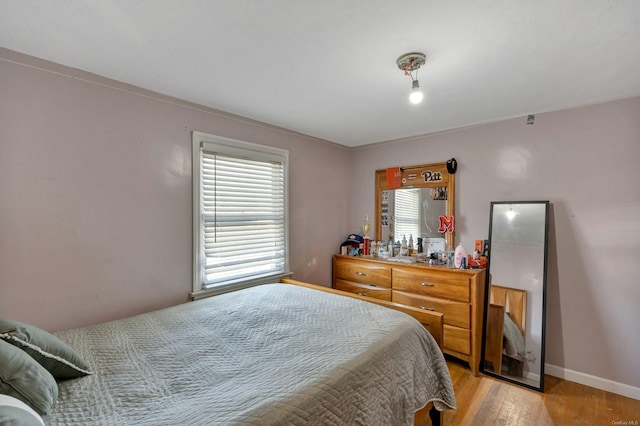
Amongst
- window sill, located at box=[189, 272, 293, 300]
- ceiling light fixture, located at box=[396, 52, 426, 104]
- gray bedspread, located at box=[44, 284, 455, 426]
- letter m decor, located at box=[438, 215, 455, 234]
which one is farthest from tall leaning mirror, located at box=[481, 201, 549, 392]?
window sill, located at box=[189, 272, 293, 300]

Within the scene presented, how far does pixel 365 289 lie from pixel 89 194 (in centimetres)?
267

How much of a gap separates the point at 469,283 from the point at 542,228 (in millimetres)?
791

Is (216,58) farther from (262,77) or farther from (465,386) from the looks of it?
(465,386)

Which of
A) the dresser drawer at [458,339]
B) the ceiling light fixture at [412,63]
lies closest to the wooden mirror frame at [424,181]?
the dresser drawer at [458,339]

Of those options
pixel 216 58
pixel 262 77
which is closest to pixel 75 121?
pixel 216 58

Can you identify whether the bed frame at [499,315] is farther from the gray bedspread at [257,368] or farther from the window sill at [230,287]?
the window sill at [230,287]

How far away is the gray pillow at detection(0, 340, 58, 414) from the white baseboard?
343 centimetres

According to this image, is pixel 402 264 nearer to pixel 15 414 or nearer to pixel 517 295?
pixel 517 295

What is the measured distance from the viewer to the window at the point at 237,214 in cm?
243

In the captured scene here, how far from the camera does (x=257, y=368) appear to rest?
→ 1.27m

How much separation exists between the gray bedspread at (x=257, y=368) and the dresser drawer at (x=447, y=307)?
3.34 feet

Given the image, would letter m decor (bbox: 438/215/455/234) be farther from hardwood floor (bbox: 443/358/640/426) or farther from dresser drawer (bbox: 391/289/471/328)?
hardwood floor (bbox: 443/358/640/426)

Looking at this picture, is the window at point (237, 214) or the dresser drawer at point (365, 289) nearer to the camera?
the window at point (237, 214)

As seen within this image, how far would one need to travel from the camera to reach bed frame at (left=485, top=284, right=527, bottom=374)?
2527 mm
